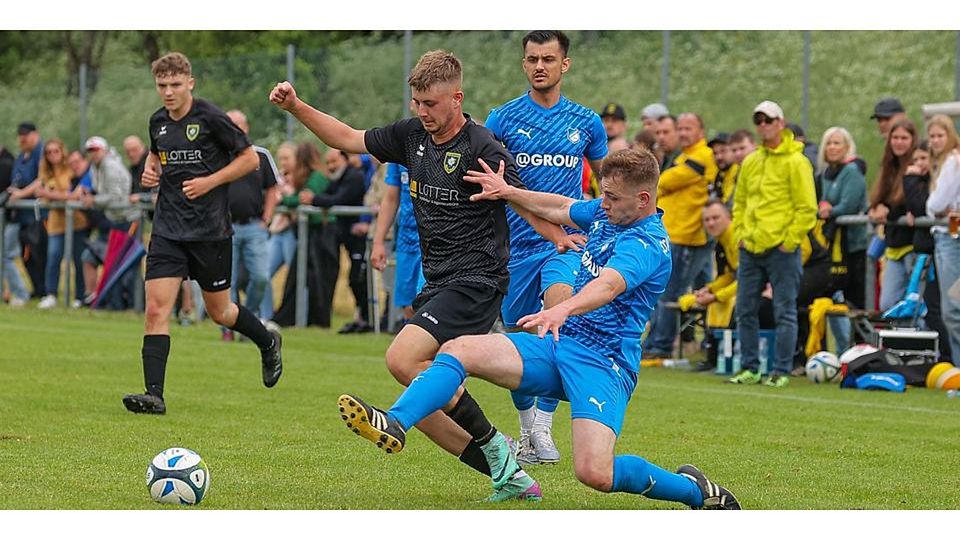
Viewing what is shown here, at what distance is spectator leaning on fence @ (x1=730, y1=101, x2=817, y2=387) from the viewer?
13.2 meters

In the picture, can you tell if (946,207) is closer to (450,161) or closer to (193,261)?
(193,261)

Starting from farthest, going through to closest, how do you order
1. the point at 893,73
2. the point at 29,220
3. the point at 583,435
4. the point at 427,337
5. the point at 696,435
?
the point at 29,220 → the point at 893,73 → the point at 696,435 → the point at 427,337 → the point at 583,435

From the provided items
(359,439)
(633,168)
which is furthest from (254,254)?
(633,168)

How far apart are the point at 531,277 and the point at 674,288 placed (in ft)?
21.0

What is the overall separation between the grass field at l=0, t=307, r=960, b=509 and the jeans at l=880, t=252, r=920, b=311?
1.29 m

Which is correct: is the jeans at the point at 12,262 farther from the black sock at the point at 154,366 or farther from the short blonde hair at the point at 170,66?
the black sock at the point at 154,366

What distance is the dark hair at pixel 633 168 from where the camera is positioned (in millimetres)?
6852

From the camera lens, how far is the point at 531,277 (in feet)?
30.0

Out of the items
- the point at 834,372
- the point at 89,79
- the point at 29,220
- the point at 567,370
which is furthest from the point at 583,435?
the point at 89,79

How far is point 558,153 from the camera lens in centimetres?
926

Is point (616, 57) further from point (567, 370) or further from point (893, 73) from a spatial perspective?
point (567, 370)

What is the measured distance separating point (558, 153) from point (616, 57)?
35.9ft

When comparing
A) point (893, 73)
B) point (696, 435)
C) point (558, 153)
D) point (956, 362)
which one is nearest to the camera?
point (558, 153)

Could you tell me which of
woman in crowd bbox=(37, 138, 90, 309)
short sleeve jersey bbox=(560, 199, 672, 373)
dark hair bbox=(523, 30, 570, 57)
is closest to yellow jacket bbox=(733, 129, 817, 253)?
dark hair bbox=(523, 30, 570, 57)
